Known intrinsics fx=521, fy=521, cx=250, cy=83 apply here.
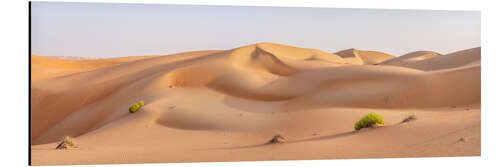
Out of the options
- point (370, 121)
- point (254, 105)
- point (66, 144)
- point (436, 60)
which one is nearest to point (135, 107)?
point (254, 105)

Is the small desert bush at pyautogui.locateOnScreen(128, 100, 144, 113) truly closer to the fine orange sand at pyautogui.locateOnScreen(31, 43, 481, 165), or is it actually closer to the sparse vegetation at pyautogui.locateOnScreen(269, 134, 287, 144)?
the fine orange sand at pyautogui.locateOnScreen(31, 43, 481, 165)

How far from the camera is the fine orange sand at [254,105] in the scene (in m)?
11.3

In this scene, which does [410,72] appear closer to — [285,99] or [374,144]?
[285,99]

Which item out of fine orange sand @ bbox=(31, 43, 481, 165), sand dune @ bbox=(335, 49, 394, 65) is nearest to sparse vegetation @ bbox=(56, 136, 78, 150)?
fine orange sand @ bbox=(31, 43, 481, 165)

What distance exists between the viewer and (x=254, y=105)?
49.3ft

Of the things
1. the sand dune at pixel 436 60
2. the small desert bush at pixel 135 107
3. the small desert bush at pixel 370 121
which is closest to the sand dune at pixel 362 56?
the sand dune at pixel 436 60

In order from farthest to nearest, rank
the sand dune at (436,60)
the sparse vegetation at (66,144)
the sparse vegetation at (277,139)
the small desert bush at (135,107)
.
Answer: the small desert bush at (135,107) → the sand dune at (436,60) → the sparse vegetation at (277,139) → the sparse vegetation at (66,144)

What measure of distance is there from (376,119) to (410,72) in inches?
199

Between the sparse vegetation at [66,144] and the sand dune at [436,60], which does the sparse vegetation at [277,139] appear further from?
the sand dune at [436,60]

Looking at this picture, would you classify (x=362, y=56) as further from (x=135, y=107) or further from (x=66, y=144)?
(x=66, y=144)

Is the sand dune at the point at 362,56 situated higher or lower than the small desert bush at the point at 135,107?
higher

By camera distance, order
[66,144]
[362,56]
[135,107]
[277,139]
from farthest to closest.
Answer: [135,107], [362,56], [277,139], [66,144]

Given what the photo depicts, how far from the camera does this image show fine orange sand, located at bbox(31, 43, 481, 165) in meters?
11.3
